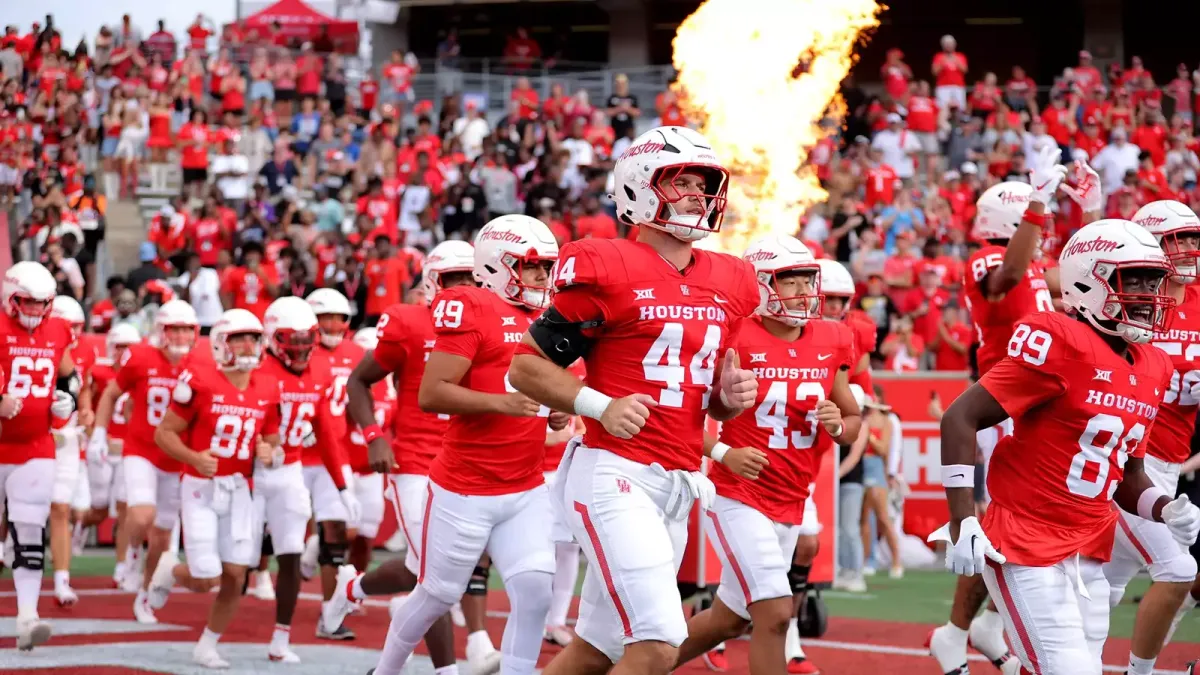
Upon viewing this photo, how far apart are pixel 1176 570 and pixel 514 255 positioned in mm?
3207

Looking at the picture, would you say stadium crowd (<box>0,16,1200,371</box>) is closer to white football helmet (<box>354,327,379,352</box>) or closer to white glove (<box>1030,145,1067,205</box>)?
white football helmet (<box>354,327,379,352</box>)

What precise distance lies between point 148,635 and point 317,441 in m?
1.54

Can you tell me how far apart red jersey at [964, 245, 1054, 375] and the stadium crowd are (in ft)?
23.7

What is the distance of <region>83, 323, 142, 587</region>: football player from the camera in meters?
13.0

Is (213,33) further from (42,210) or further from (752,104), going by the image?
(752,104)

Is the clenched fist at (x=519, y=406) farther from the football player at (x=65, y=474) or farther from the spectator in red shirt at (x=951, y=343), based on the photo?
the spectator in red shirt at (x=951, y=343)

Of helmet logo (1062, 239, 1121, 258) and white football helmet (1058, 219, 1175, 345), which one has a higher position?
helmet logo (1062, 239, 1121, 258)

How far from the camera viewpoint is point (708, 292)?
18.0ft

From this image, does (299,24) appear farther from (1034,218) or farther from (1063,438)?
(1063,438)

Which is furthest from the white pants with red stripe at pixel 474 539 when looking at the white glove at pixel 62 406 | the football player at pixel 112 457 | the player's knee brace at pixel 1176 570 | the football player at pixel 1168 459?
the football player at pixel 112 457

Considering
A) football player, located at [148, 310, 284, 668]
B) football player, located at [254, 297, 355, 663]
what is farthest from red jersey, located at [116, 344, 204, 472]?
football player, located at [148, 310, 284, 668]

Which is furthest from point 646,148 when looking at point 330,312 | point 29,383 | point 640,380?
point 330,312

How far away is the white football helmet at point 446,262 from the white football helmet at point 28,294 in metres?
2.62

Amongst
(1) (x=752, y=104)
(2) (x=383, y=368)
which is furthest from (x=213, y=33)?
(2) (x=383, y=368)
